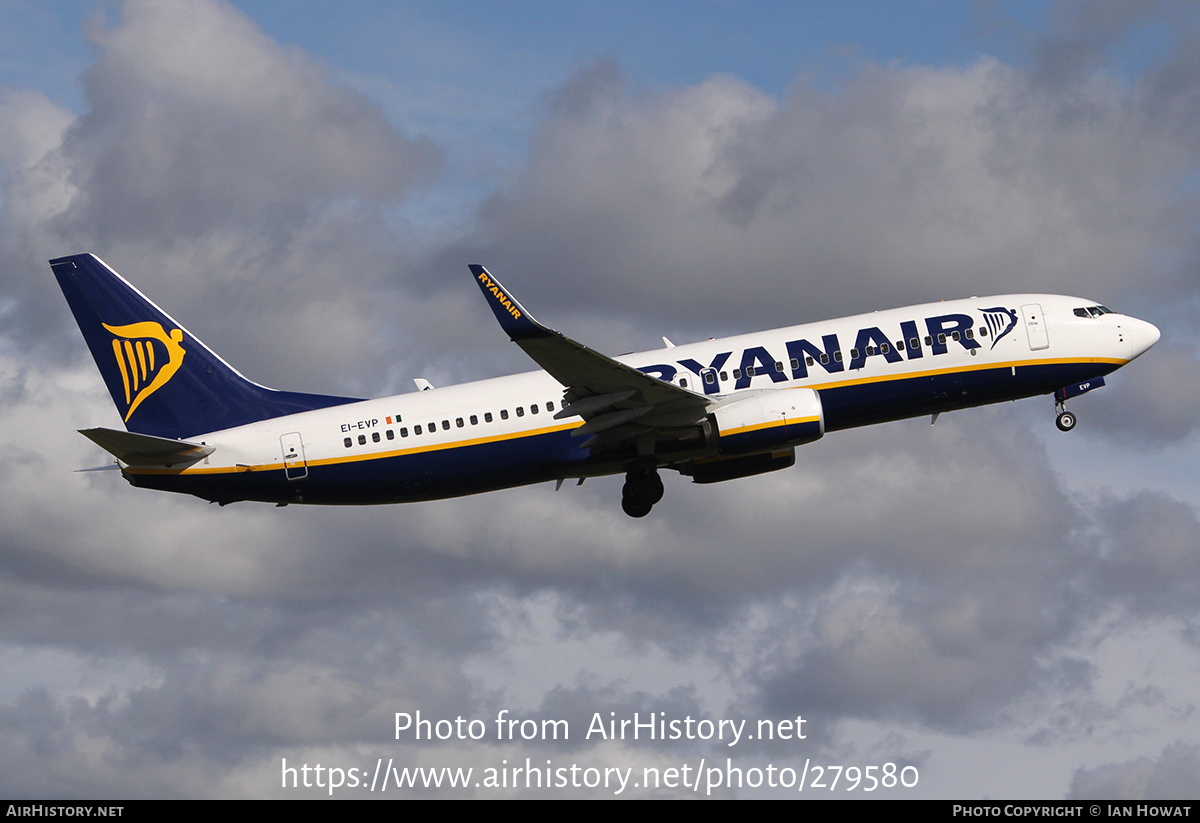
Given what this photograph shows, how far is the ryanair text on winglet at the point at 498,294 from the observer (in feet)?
127

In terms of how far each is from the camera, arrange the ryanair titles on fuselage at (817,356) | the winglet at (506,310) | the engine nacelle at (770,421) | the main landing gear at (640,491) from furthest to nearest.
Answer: the main landing gear at (640,491) → the ryanair titles on fuselage at (817,356) → the engine nacelle at (770,421) → the winglet at (506,310)

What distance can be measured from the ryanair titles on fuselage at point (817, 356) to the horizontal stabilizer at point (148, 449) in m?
15.9

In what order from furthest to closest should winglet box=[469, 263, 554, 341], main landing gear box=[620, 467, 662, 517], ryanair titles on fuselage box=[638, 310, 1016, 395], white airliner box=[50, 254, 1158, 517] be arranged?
main landing gear box=[620, 467, 662, 517], ryanair titles on fuselage box=[638, 310, 1016, 395], white airliner box=[50, 254, 1158, 517], winglet box=[469, 263, 554, 341]

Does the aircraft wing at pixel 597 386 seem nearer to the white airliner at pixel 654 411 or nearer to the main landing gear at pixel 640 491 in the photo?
the white airliner at pixel 654 411

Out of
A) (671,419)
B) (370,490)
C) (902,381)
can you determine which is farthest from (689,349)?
(370,490)

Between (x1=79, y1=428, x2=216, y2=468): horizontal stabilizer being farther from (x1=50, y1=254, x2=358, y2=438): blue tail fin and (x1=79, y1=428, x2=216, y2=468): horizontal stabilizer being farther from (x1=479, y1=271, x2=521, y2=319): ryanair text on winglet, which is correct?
(x1=479, y1=271, x2=521, y2=319): ryanair text on winglet

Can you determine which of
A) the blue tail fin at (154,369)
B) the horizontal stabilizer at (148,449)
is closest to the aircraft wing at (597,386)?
the blue tail fin at (154,369)

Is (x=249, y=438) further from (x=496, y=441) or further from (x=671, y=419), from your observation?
(x=671, y=419)

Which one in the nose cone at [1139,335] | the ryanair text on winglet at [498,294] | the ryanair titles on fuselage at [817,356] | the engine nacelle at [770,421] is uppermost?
the nose cone at [1139,335]

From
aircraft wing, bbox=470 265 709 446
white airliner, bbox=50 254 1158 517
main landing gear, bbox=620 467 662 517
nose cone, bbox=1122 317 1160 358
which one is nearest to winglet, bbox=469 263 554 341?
aircraft wing, bbox=470 265 709 446

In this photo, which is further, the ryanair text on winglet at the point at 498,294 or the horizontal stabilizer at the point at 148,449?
the horizontal stabilizer at the point at 148,449

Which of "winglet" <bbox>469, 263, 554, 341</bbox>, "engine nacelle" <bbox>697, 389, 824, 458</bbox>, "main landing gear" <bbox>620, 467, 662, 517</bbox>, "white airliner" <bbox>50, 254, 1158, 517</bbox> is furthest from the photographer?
"main landing gear" <bbox>620, 467, 662, 517</bbox>

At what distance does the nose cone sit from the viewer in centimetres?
4788

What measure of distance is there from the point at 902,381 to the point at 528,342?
1389 centimetres
